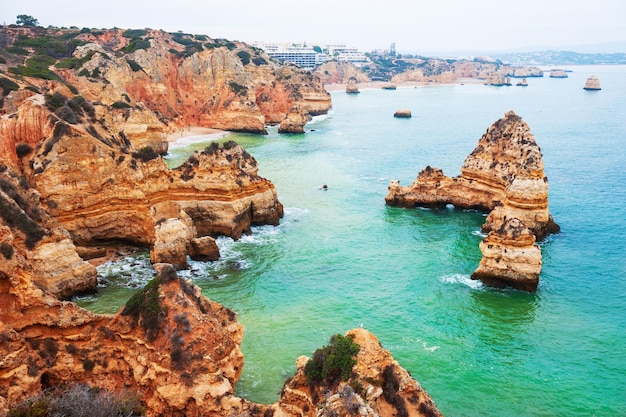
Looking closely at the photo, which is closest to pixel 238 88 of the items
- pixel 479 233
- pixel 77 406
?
pixel 479 233

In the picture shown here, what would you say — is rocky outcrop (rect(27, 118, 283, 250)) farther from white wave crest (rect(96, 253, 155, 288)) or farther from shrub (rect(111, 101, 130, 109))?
shrub (rect(111, 101, 130, 109))

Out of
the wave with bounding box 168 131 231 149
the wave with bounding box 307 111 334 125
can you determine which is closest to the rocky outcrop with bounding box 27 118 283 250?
the wave with bounding box 168 131 231 149

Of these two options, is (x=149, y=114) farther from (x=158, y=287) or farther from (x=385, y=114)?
(x=385, y=114)

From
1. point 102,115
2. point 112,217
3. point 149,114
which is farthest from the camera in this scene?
point 149,114

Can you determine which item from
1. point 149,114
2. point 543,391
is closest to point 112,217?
point 543,391

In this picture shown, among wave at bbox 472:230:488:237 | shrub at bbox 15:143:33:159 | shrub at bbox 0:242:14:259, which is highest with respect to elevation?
shrub at bbox 15:143:33:159

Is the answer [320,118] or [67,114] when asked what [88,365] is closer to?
[67,114]
